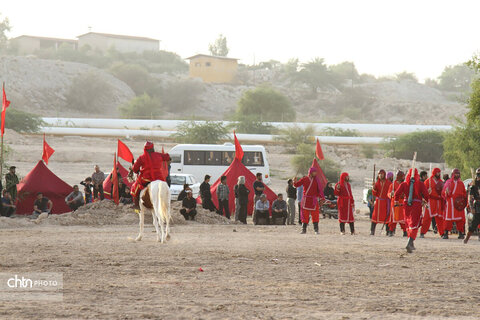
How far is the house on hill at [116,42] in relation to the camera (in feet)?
438

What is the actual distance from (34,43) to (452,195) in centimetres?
12024

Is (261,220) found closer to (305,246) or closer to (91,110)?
(305,246)

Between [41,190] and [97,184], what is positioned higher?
[97,184]

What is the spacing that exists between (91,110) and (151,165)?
76.3 metres

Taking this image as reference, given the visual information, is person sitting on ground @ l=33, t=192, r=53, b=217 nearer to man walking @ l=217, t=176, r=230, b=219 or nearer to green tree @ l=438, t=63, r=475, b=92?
man walking @ l=217, t=176, r=230, b=219

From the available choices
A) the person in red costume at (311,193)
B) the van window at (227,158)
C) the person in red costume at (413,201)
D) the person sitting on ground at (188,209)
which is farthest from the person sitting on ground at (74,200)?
the van window at (227,158)

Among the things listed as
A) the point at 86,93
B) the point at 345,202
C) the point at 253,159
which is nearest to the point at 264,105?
the point at 86,93

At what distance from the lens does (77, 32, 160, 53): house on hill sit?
438 ft

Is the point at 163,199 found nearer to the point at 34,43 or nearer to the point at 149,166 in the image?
the point at 149,166

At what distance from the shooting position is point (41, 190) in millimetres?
21422

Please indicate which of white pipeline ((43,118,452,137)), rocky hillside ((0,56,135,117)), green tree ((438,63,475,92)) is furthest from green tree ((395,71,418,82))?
white pipeline ((43,118,452,137))

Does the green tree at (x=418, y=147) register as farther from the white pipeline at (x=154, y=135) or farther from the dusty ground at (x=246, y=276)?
the dusty ground at (x=246, y=276)

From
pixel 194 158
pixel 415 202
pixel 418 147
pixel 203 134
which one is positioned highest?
pixel 203 134

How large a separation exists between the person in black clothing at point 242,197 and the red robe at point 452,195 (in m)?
5.52
